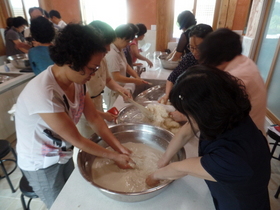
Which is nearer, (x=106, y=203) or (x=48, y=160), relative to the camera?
(x=106, y=203)

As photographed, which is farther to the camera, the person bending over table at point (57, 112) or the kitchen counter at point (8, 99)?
the kitchen counter at point (8, 99)

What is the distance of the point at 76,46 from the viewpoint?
0.70 m

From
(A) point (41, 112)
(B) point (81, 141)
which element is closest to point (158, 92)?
(B) point (81, 141)

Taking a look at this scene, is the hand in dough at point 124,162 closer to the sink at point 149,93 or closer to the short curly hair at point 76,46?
the short curly hair at point 76,46

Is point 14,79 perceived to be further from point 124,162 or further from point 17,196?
point 124,162

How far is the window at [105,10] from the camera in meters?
4.02

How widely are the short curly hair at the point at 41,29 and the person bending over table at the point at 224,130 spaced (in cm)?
159

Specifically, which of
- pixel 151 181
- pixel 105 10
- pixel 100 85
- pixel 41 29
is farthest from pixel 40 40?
pixel 105 10

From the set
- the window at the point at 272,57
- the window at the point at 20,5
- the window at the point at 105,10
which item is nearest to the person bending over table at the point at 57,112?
the window at the point at 272,57

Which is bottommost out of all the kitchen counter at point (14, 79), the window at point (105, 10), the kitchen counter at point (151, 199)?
the kitchen counter at point (14, 79)

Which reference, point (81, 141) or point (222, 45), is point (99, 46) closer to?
point (81, 141)

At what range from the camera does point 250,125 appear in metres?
0.59

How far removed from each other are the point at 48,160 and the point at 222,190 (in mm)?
821

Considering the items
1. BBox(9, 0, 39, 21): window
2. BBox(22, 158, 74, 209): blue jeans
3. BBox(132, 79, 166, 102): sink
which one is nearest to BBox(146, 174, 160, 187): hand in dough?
BBox(22, 158, 74, 209): blue jeans
